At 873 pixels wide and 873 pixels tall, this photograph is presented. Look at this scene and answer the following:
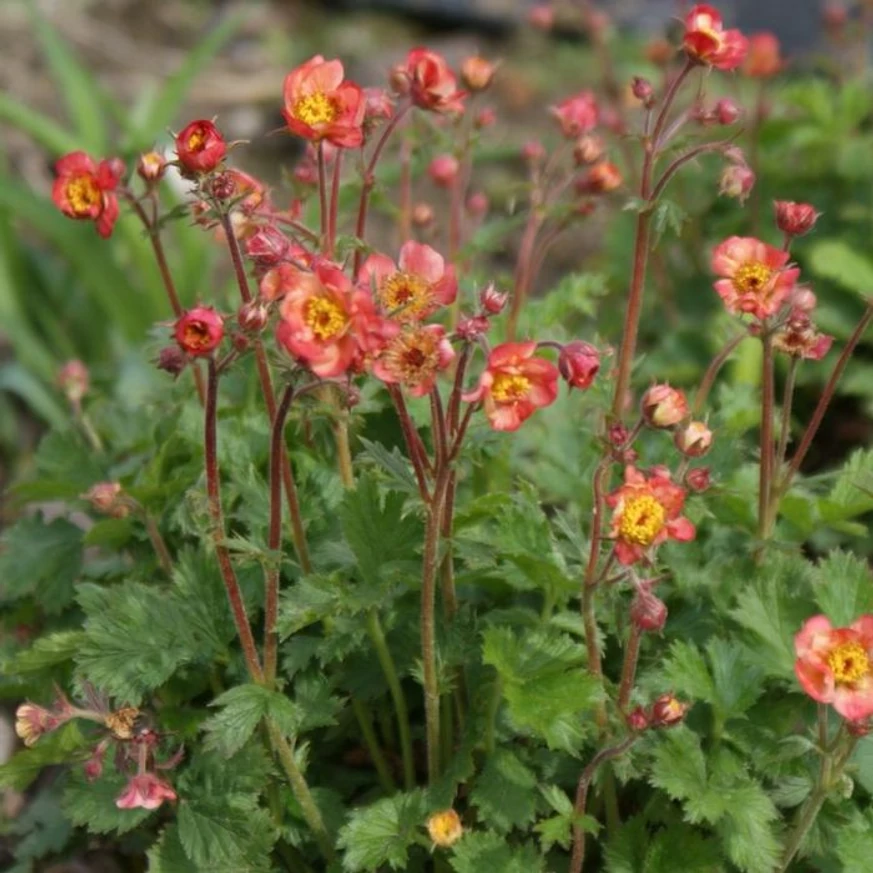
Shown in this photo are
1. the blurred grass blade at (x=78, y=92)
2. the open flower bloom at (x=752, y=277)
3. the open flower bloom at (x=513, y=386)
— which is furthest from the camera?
the blurred grass blade at (x=78, y=92)

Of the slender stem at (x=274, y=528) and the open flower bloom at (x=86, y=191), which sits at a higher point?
the open flower bloom at (x=86, y=191)

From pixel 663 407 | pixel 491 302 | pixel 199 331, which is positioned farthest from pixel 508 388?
pixel 199 331

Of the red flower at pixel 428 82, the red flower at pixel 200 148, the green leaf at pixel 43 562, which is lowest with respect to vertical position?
the green leaf at pixel 43 562

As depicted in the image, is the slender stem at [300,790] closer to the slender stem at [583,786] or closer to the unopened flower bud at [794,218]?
the slender stem at [583,786]

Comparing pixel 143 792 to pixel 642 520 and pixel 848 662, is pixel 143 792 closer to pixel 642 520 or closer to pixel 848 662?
pixel 642 520

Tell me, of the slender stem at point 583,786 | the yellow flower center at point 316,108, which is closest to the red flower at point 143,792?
the slender stem at point 583,786

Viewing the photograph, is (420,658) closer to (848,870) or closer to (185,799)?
(185,799)
